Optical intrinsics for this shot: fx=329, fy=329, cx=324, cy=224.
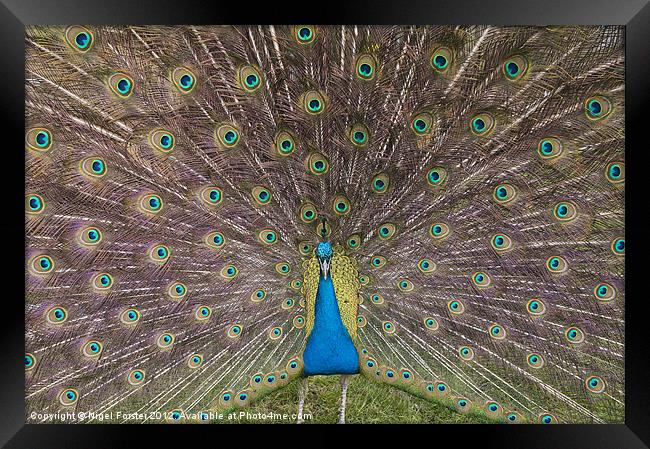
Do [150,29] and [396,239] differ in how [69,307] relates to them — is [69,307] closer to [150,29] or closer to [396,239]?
[150,29]

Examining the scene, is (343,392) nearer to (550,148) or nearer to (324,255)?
(324,255)

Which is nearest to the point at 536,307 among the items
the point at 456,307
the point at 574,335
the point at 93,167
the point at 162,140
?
the point at 574,335

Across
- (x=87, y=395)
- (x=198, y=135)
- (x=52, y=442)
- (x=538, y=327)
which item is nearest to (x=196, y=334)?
(x=87, y=395)

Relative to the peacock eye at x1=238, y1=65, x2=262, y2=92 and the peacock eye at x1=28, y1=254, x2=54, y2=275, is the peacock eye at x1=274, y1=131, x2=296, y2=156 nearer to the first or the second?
the peacock eye at x1=238, y1=65, x2=262, y2=92

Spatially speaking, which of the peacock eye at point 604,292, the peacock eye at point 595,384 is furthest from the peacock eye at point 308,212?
the peacock eye at point 595,384

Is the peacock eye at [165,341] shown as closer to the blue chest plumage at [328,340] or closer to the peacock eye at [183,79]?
the blue chest plumage at [328,340]

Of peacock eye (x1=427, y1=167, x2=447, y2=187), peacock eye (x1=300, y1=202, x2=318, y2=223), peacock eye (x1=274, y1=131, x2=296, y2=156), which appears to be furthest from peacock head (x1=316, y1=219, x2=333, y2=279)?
peacock eye (x1=427, y1=167, x2=447, y2=187)
